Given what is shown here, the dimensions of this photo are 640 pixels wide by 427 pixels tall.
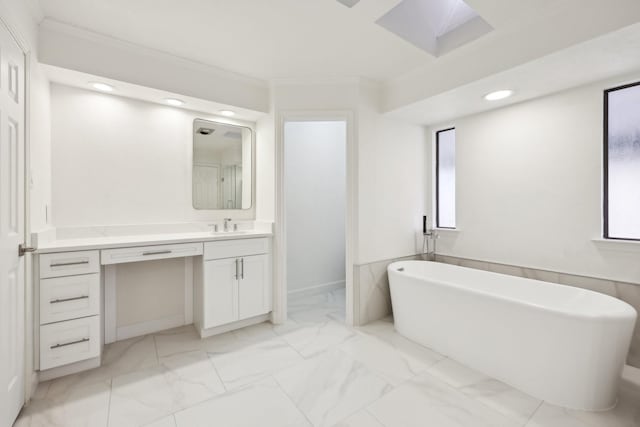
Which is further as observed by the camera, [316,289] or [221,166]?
[316,289]

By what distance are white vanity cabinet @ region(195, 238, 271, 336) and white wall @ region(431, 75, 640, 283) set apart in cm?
211

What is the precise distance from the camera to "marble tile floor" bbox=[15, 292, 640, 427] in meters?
1.58

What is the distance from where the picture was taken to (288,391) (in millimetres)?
1827

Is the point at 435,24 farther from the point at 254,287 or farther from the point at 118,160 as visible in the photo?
the point at 118,160

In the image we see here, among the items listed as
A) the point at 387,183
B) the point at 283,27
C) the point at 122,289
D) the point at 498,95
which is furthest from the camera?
the point at 387,183

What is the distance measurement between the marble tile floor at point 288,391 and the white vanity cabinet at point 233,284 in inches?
8.9

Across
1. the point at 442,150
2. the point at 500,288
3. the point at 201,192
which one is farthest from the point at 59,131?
the point at 500,288

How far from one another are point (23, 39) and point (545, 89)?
361cm

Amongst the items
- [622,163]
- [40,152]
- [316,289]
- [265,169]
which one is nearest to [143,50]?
[40,152]

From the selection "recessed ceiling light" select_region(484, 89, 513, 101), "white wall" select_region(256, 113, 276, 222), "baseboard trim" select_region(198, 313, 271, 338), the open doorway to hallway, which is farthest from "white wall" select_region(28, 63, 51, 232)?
"recessed ceiling light" select_region(484, 89, 513, 101)

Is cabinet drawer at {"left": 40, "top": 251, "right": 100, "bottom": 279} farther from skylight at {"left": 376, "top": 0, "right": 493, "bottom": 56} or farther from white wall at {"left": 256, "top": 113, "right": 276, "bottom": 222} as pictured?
skylight at {"left": 376, "top": 0, "right": 493, "bottom": 56}

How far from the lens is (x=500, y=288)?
2.54 m

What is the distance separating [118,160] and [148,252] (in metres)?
0.93

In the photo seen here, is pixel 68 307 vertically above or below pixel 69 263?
below
